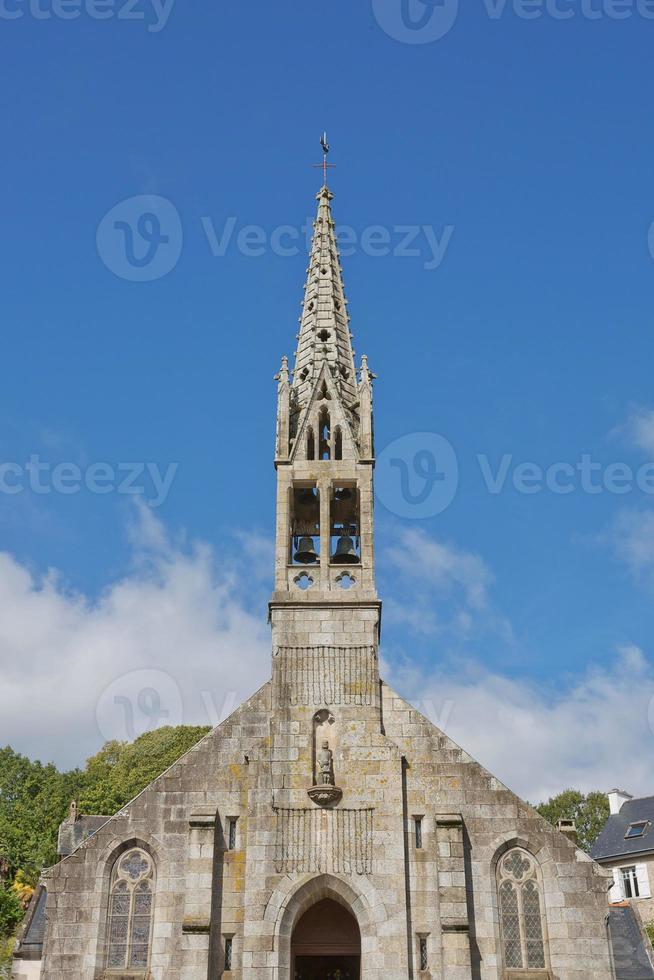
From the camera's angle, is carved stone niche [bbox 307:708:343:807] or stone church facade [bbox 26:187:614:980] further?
carved stone niche [bbox 307:708:343:807]

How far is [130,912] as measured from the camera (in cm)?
2686

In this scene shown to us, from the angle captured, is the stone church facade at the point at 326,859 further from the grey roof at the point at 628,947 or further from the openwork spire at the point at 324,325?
the openwork spire at the point at 324,325

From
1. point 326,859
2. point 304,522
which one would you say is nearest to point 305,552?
point 304,522

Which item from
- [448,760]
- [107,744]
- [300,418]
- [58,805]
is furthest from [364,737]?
[107,744]

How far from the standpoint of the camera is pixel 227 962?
85.0ft

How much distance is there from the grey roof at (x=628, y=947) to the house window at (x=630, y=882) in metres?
22.1

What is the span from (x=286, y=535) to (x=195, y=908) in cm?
1110

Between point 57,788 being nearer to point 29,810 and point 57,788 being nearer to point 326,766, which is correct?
point 29,810

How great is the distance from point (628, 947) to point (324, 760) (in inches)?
484

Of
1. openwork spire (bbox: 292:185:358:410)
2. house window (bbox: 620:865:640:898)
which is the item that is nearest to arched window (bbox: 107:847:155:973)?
openwork spire (bbox: 292:185:358:410)

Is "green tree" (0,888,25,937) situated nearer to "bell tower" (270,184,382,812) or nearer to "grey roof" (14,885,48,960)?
"grey roof" (14,885,48,960)

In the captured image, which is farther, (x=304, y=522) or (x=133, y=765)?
(x=133, y=765)

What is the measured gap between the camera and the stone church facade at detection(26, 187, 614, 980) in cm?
2605

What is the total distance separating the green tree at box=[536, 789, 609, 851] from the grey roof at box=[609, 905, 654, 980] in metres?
48.7
